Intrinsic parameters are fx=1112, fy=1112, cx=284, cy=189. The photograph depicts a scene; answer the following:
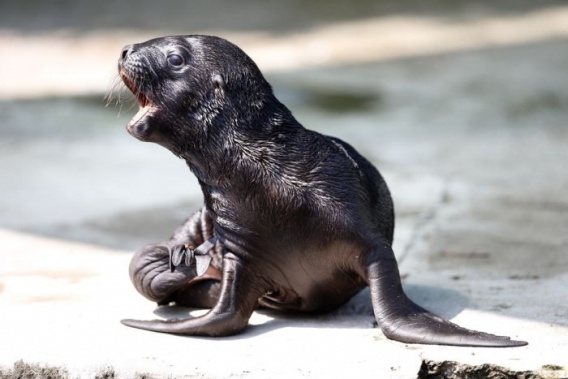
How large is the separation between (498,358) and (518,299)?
0.90 m

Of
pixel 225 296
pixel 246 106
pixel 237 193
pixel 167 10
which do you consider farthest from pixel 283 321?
pixel 167 10

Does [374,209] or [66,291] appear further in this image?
[66,291]

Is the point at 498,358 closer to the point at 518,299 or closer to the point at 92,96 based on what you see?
the point at 518,299

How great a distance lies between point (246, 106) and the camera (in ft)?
14.2

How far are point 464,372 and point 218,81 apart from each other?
56.6 inches

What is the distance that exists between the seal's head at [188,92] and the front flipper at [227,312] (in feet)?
1.66

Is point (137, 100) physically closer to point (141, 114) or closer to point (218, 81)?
point (141, 114)

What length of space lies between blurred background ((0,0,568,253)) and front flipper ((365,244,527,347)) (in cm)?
125

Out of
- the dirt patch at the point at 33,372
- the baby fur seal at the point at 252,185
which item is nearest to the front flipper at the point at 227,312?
the baby fur seal at the point at 252,185

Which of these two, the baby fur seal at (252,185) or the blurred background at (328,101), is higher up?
the blurred background at (328,101)

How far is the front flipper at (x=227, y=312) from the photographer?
4.29 meters

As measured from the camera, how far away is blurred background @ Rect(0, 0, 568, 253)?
7145mm

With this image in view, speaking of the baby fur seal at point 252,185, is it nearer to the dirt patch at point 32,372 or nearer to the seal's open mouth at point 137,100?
the seal's open mouth at point 137,100

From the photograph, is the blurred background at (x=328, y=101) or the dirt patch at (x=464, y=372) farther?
the blurred background at (x=328, y=101)
